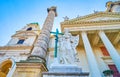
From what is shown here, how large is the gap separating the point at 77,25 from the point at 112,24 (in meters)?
3.91

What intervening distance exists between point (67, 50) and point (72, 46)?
43cm

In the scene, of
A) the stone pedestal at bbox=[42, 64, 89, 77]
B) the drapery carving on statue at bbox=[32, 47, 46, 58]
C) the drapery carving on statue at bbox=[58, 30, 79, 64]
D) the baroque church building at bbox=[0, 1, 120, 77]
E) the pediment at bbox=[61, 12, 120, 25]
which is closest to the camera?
the stone pedestal at bbox=[42, 64, 89, 77]

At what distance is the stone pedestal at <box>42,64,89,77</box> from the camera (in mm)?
4266

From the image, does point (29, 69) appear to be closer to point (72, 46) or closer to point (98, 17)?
point (72, 46)

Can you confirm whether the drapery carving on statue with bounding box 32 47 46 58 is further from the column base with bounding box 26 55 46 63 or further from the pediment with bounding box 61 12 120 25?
the pediment with bounding box 61 12 120 25

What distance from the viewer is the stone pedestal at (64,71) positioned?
427 cm

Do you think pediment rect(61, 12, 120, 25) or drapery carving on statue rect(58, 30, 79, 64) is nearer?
drapery carving on statue rect(58, 30, 79, 64)

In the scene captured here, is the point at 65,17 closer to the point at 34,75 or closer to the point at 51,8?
the point at 51,8

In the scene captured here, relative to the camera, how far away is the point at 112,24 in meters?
13.9

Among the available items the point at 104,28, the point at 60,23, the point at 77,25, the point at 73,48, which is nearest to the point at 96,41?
the point at 104,28

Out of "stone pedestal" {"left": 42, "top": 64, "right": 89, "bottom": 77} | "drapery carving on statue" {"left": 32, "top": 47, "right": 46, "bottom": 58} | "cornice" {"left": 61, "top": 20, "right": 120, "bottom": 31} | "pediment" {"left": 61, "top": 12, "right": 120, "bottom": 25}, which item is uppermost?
"pediment" {"left": 61, "top": 12, "right": 120, "bottom": 25}

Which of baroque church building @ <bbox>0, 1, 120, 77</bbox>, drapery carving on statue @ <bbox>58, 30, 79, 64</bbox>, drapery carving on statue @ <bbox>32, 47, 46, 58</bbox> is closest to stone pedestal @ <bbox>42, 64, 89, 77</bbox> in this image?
drapery carving on statue @ <bbox>58, 30, 79, 64</bbox>

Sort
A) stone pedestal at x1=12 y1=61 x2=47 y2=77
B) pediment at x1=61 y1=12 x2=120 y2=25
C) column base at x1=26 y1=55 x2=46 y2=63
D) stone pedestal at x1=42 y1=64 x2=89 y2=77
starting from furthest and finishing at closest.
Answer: pediment at x1=61 y1=12 x2=120 y2=25
column base at x1=26 y1=55 x2=46 y2=63
stone pedestal at x1=12 y1=61 x2=47 y2=77
stone pedestal at x1=42 y1=64 x2=89 y2=77

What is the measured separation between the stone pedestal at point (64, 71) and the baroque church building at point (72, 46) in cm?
108
